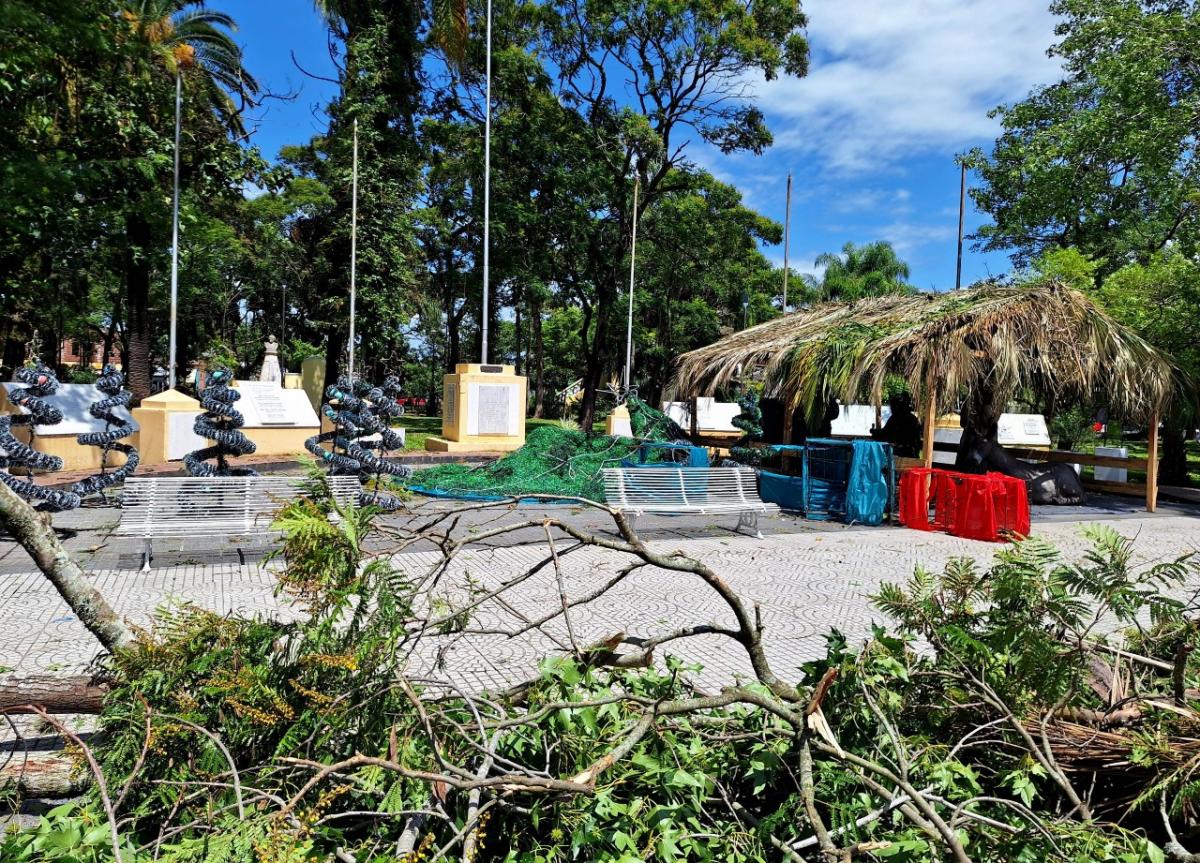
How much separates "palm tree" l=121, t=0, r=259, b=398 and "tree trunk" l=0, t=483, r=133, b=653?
45.7 feet

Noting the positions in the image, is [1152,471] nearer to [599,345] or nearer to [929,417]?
[929,417]

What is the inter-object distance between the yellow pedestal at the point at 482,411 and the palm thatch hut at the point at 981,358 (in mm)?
8243

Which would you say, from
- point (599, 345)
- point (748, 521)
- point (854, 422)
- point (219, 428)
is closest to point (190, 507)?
point (219, 428)

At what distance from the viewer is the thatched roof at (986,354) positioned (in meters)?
11.0

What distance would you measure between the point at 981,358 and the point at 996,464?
2.59 metres

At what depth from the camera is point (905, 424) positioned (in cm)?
1487

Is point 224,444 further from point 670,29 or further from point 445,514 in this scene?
point 670,29

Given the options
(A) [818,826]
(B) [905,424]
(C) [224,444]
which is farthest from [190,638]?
(B) [905,424]

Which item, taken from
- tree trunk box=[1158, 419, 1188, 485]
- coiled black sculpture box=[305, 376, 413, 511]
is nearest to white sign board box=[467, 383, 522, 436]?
coiled black sculpture box=[305, 376, 413, 511]

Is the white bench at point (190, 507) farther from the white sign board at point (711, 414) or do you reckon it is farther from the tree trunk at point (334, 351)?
the tree trunk at point (334, 351)

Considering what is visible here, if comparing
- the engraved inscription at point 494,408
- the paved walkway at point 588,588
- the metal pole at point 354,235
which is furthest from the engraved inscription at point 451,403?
the paved walkway at point 588,588

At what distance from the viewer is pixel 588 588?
6395 millimetres

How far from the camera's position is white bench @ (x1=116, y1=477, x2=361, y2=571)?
22.1ft

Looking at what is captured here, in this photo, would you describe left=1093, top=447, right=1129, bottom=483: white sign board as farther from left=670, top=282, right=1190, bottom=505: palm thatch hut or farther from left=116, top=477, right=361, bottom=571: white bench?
left=116, top=477, right=361, bottom=571: white bench
